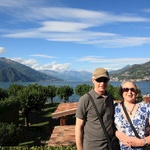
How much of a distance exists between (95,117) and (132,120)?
0.61 m

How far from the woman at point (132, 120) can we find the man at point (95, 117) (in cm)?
17

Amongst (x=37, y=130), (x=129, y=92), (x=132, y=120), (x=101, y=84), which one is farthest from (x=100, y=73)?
(x=37, y=130)

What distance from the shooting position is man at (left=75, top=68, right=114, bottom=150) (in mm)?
4699

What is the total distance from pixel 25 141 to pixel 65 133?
733 inches

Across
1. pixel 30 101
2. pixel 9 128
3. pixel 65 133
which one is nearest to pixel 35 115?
pixel 30 101

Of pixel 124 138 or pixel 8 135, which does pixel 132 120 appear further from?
pixel 8 135

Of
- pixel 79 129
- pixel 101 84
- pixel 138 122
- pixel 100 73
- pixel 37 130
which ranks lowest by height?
pixel 37 130

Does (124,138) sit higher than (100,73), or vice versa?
(100,73)

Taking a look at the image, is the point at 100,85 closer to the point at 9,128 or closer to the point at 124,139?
the point at 124,139

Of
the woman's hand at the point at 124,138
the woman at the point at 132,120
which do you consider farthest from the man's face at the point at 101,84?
the woman's hand at the point at 124,138

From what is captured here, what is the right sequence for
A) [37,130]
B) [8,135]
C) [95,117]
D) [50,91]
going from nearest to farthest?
[95,117]
[8,135]
[37,130]
[50,91]

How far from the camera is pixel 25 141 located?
1115 inches

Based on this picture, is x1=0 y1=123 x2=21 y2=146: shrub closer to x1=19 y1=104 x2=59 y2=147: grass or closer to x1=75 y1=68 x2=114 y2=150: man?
x1=19 y1=104 x2=59 y2=147: grass

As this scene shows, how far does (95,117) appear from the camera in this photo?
472 cm
